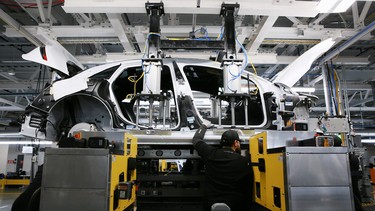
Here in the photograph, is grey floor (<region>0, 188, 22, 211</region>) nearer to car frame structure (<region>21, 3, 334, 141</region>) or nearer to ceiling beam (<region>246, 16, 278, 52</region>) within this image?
car frame structure (<region>21, 3, 334, 141</region>)

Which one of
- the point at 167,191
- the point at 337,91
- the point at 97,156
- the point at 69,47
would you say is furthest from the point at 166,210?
the point at 337,91

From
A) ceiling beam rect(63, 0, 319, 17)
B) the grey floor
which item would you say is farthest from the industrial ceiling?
the grey floor

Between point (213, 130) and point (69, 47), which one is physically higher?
point (69, 47)

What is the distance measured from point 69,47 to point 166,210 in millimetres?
4892

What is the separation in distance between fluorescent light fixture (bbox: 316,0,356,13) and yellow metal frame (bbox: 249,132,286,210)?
7.44 feet

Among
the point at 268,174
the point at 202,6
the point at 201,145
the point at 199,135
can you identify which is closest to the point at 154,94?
the point at 199,135

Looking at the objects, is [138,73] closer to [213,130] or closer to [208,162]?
[213,130]

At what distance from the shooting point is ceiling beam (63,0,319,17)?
3.77 m

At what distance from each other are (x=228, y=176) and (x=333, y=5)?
9.09 ft

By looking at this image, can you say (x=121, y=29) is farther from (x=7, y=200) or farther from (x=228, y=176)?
(x=7, y=200)

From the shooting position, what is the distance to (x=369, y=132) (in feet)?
48.5

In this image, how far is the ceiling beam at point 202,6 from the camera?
3.77m

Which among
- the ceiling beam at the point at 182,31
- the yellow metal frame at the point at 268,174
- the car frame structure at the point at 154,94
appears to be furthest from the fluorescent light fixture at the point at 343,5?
the yellow metal frame at the point at 268,174

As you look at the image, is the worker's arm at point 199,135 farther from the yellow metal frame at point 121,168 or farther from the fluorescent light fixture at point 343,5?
the fluorescent light fixture at point 343,5
